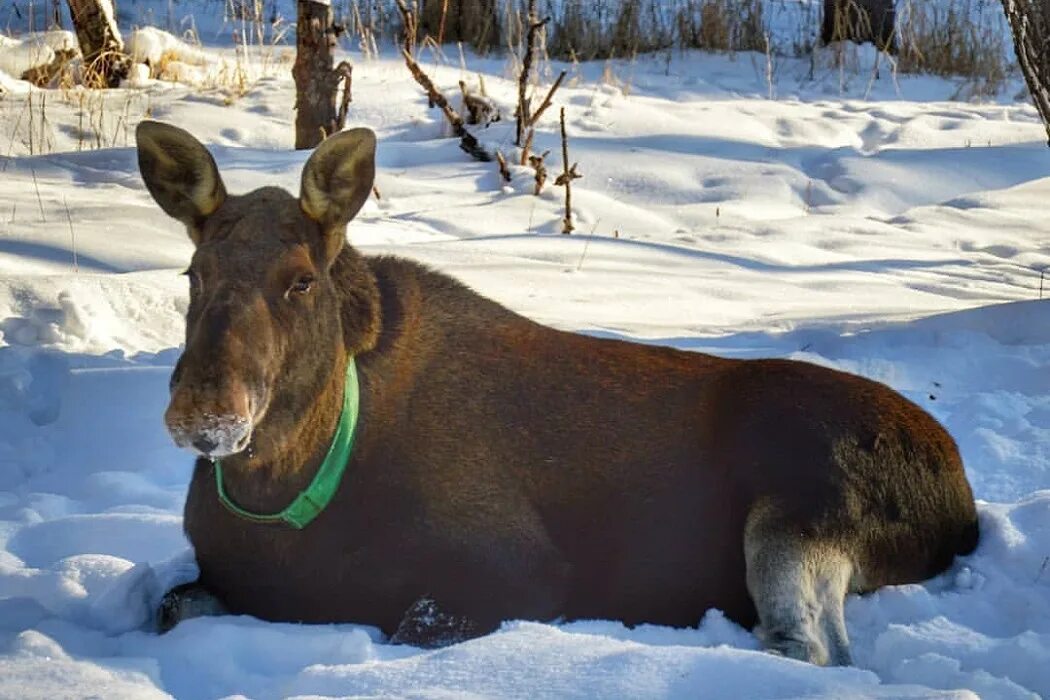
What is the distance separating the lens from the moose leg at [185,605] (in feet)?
11.5

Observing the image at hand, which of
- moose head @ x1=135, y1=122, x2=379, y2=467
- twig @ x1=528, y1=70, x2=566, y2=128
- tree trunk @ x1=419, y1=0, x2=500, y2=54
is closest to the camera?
moose head @ x1=135, y1=122, x2=379, y2=467

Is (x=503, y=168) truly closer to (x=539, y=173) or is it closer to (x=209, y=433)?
(x=539, y=173)

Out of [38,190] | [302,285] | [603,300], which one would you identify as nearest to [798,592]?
[302,285]

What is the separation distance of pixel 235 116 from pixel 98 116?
1091 millimetres

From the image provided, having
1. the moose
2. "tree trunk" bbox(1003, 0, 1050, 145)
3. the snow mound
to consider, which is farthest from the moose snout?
the snow mound

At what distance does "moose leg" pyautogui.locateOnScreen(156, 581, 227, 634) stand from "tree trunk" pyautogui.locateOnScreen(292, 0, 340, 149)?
6.24 metres

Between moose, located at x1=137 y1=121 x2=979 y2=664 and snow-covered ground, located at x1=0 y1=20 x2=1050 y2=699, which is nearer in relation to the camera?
snow-covered ground, located at x1=0 y1=20 x2=1050 y2=699

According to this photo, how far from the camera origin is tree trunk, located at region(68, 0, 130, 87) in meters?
11.8

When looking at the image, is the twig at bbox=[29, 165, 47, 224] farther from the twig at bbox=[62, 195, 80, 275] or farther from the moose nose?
the moose nose

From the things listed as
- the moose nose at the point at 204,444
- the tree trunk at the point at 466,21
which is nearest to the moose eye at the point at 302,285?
the moose nose at the point at 204,444

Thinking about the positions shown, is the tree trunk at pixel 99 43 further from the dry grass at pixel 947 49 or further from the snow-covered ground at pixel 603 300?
the dry grass at pixel 947 49

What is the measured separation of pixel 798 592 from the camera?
3596 millimetres

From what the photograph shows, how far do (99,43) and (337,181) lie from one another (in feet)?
30.5

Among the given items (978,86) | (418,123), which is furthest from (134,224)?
(978,86)
